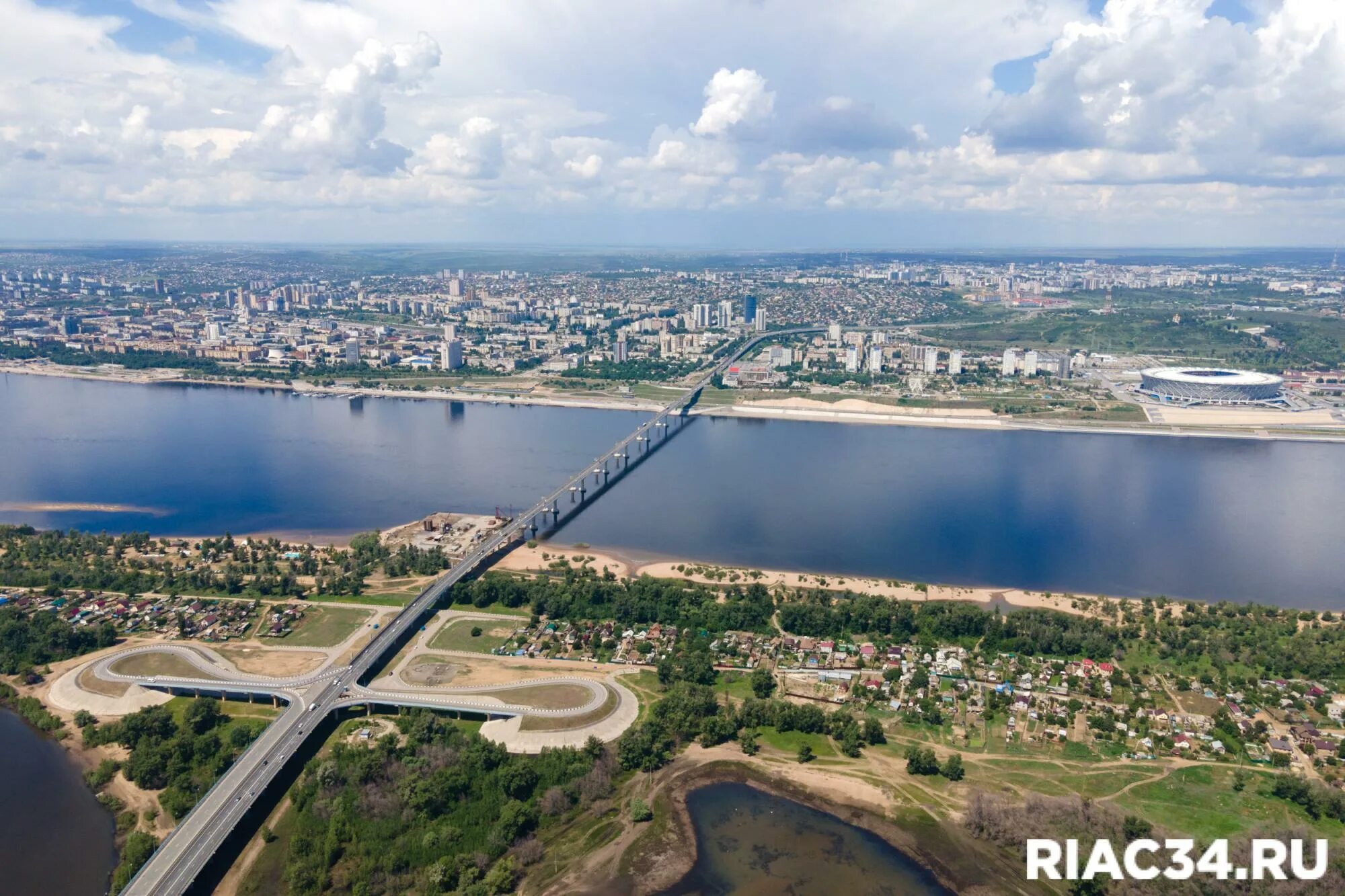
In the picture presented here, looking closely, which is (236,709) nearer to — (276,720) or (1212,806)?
(276,720)

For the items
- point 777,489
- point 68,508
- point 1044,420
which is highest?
point 1044,420

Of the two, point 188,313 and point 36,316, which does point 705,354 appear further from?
point 36,316

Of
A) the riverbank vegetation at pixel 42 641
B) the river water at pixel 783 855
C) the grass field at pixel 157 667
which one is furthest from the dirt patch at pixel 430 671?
the riverbank vegetation at pixel 42 641

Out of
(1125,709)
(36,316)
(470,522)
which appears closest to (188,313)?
(36,316)

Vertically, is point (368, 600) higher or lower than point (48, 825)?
higher

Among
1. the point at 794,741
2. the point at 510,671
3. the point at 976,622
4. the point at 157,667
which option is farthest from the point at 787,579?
the point at 157,667

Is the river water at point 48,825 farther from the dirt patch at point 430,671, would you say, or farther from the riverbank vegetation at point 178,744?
the dirt patch at point 430,671
